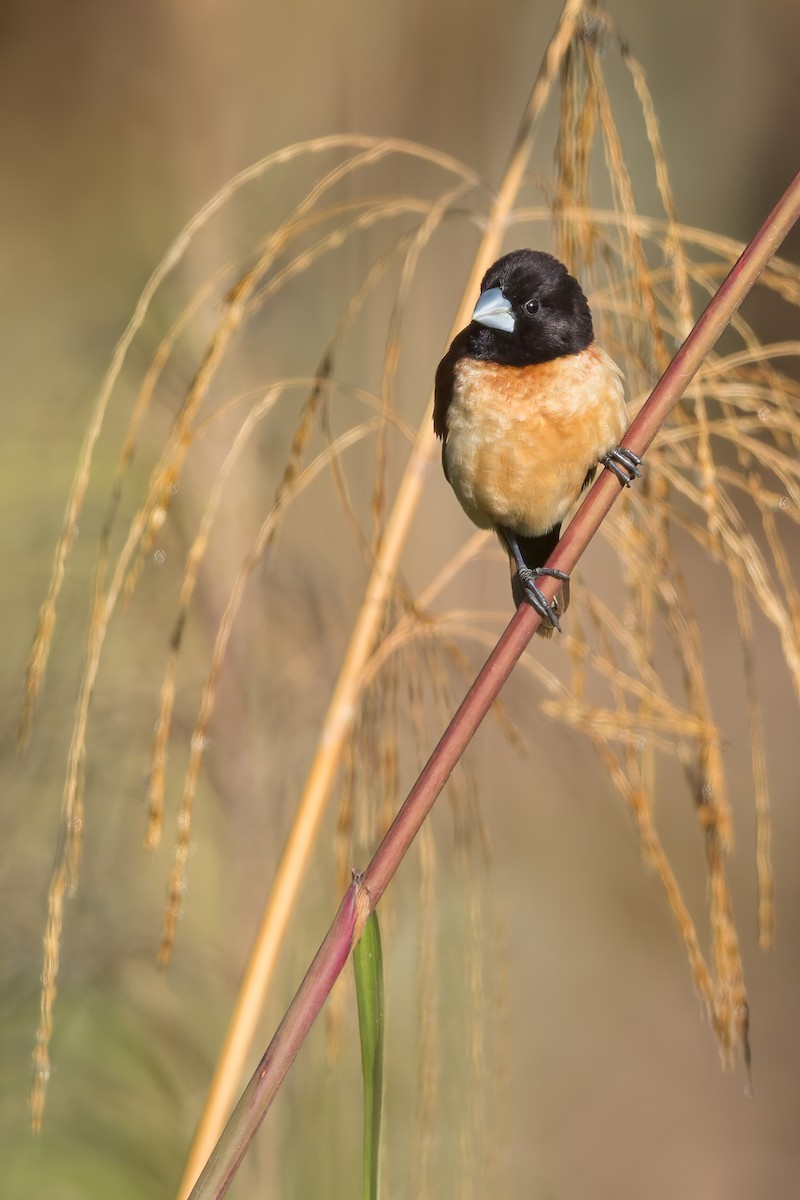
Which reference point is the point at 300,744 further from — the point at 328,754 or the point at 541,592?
the point at 541,592

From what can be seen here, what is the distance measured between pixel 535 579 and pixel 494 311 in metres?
0.51

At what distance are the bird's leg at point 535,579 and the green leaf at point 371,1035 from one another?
31 centimetres

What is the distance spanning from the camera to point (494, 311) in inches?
61.9

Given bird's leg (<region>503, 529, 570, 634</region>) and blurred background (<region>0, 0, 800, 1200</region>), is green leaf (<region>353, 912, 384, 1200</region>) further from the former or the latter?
blurred background (<region>0, 0, 800, 1200</region>)

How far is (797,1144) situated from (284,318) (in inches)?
104

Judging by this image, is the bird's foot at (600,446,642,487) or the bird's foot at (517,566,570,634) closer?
the bird's foot at (517,566,570,634)

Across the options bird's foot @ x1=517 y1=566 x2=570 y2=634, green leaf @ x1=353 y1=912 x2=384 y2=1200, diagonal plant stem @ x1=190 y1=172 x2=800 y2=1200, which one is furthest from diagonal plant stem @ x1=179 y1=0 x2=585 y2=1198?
green leaf @ x1=353 y1=912 x2=384 y2=1200

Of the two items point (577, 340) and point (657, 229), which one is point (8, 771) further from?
point (657, 229)

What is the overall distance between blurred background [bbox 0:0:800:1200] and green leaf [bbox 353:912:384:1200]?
0.62 meters

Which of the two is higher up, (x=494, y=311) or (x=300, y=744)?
(x=494, y=311)

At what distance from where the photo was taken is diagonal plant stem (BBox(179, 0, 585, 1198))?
3.55 ft

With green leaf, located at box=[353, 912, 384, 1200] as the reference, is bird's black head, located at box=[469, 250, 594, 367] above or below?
above

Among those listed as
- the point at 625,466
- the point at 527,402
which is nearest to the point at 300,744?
the point at 527,402

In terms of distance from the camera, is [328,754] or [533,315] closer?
[328,754]
